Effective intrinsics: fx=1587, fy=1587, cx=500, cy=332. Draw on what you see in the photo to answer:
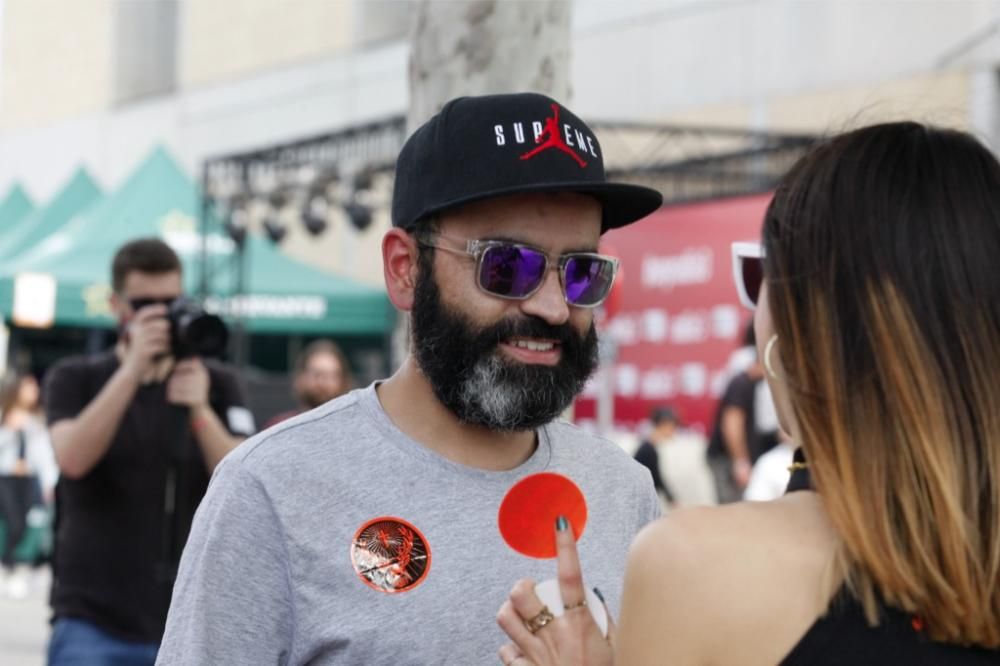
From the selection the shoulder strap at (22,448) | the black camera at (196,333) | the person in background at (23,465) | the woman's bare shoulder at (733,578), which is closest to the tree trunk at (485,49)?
the black camera at (196,333)

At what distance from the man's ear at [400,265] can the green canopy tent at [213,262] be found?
13741mm

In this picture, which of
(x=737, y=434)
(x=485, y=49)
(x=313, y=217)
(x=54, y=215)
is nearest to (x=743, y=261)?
(x=485, y=49)

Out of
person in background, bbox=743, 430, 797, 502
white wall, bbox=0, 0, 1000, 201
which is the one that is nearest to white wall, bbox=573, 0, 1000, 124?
white wall, bbox=0, 0, 1000, 201

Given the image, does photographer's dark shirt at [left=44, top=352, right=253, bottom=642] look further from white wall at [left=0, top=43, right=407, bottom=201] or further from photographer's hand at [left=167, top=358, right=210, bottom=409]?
white wall at [left=0, top=43, right=407, bottom=201]

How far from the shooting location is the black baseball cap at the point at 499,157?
7.39 feet

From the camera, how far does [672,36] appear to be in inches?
758

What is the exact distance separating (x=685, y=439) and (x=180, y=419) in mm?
10167

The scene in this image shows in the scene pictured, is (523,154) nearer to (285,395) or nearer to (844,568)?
(844,568)

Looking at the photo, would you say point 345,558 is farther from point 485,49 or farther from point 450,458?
point 485,49

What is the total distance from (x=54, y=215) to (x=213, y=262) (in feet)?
12.1

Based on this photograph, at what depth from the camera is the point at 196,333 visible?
14.0 ft

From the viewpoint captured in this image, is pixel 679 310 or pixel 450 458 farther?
pixel 679 310

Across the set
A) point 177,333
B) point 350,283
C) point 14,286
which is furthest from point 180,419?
point 350,283

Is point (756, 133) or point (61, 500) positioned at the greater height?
point (756, 133)
